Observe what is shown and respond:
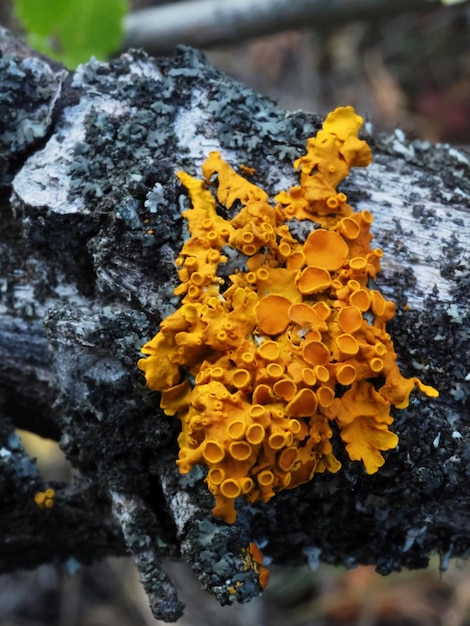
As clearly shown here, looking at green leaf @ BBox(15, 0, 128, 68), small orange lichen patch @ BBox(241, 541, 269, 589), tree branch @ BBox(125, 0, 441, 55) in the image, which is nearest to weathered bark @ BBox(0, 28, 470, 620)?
small orange lichen patch @ BBox(241, 541, 269, 589)

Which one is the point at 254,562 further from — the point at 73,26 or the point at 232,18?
the point at 232,18

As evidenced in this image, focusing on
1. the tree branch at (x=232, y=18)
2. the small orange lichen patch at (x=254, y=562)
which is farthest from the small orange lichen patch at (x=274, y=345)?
the tree branch at (x=232, y=18)

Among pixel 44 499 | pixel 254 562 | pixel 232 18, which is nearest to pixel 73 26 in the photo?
pixel 232 18

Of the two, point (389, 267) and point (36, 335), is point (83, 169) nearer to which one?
point (36, 335)

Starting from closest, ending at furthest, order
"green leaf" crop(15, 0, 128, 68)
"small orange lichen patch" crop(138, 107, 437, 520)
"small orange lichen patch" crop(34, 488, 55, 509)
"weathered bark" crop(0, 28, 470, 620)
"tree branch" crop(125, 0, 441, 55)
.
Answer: "small orange lichen patch" crop(138, 107, 437, 520)
"weathered bark" crop(0, 28, 470, 620)
"small orange lichen patch" crop(34, 488, 55, 509)
"green leaf" crop(15, 0, 128, 68)
"tree branch" crop(125, 0, 441, 55)

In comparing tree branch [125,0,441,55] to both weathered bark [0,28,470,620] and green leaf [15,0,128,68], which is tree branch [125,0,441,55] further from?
weathered bark [0,28,470,620]

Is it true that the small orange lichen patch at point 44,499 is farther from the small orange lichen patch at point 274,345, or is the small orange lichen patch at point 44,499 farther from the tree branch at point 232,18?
the tree branch at point 232,18
